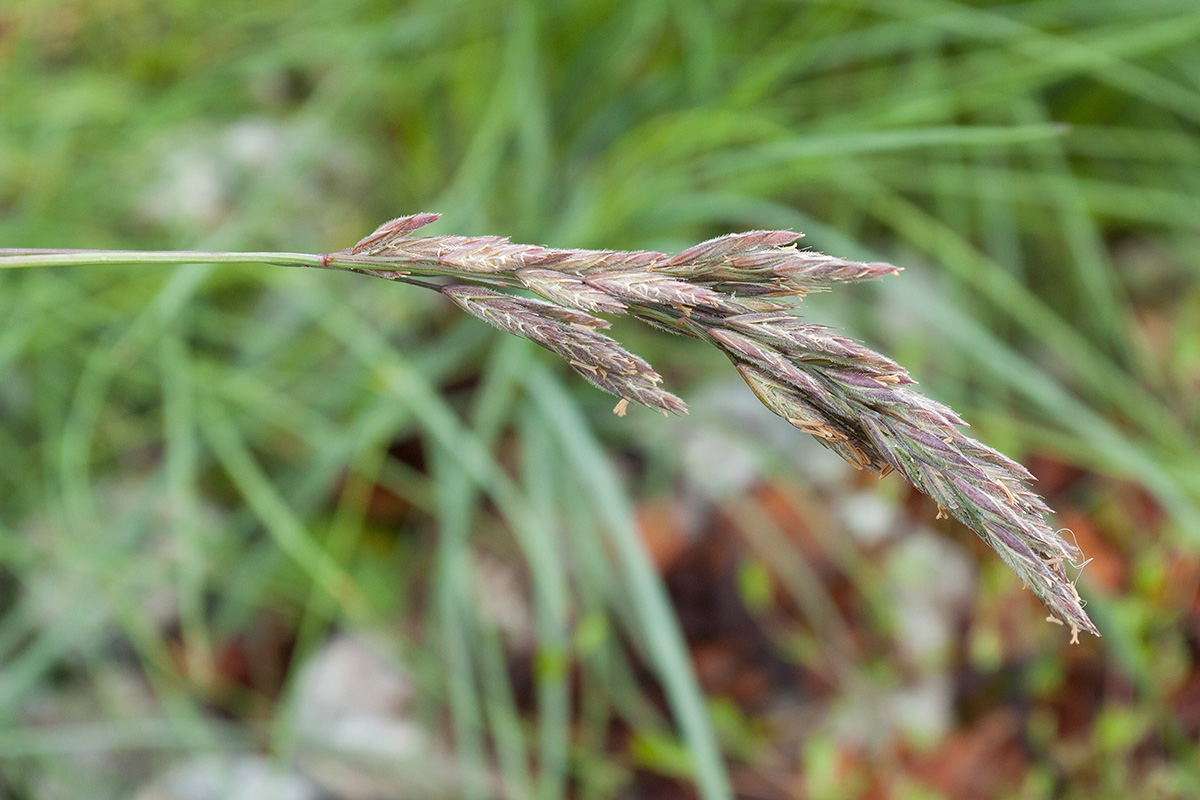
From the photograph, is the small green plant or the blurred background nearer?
the small green plant

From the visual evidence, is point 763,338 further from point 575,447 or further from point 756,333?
point 575,447

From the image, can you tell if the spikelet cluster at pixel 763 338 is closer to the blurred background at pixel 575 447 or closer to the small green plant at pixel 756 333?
the small green plant at pixel 756 333

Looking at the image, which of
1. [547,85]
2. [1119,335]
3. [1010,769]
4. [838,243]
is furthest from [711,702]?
[547,85]

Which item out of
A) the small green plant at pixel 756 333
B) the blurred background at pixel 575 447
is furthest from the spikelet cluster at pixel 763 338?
the blurred background at pixel 575 447

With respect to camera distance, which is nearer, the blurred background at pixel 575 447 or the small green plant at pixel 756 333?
the small green plant at pixel 756 333

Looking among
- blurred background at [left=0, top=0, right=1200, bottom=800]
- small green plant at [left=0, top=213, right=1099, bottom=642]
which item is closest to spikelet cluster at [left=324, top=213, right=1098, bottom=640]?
small green plant at [left=0, top=213, right=1099, bottom=642]

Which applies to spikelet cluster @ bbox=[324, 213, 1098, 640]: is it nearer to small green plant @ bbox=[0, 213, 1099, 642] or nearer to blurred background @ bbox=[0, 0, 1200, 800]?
small green plant @ bbox=[0, 213, 1099, 642]

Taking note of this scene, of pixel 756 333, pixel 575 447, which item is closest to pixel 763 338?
pixel 756 333
